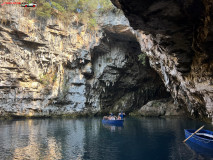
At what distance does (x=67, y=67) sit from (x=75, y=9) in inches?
516

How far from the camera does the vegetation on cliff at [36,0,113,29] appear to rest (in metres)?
35.8

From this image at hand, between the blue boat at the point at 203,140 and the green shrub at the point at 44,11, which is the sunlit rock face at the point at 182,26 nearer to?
the blue boat at the point at 203,140

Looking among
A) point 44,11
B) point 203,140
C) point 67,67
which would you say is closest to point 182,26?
point 203,140

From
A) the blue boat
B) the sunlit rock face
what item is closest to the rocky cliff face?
the blue boat

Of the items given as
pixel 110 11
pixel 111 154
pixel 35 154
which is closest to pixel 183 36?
pixel 111 154

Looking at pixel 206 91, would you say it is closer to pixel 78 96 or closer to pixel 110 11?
pixel 110 11

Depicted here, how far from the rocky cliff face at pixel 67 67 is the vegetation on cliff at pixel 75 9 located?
4.24 feet

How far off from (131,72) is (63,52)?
1657 centimetres

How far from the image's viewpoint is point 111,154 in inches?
491

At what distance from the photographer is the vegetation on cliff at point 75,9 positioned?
35750 millimetres

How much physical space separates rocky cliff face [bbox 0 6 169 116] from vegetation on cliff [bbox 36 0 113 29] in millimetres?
1294

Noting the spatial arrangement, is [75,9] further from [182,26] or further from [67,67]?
[182,26]

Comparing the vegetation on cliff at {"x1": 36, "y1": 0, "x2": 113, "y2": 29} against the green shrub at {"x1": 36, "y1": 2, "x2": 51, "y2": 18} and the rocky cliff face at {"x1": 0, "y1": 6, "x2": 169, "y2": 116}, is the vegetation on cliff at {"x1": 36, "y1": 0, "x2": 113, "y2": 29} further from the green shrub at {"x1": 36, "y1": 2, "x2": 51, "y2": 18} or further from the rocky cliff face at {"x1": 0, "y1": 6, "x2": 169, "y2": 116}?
the rocky cliff face at {"x1": 0, "y1": 6, "x2": 169, "y2": 116}

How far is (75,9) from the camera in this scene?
4062 centimetres
